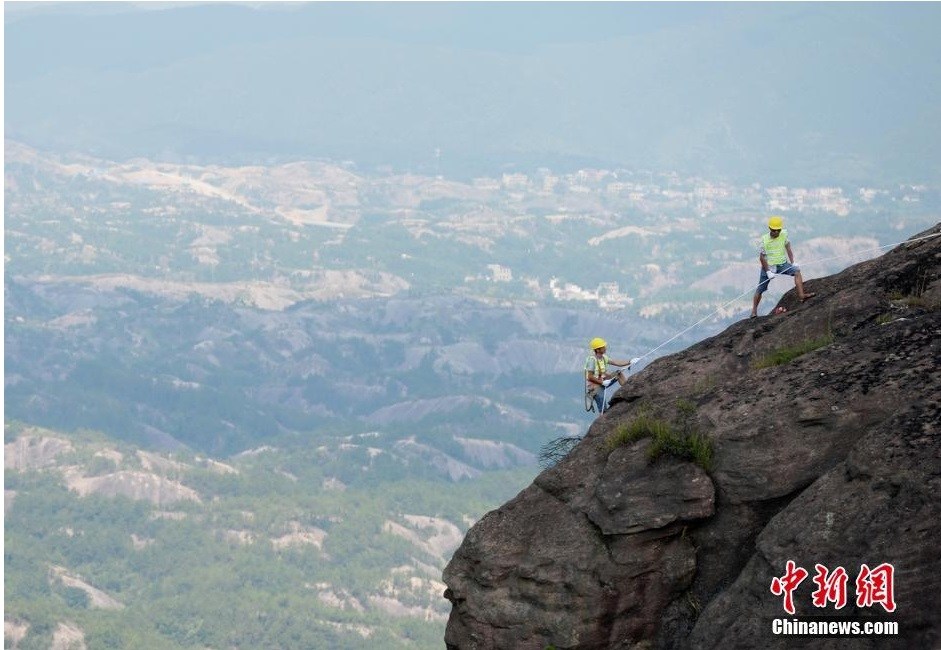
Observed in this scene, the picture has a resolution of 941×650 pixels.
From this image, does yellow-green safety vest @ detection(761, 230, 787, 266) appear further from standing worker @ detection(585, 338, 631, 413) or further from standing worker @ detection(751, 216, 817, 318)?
standing worker @ detection(585, 338, 631, 413)

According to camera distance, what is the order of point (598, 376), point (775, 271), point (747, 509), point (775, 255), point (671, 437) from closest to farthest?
point (747, 509) → point (671, 437) → point (598, 376) → point (775, 255) → point (775, 271)

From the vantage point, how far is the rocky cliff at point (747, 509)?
17781 mm

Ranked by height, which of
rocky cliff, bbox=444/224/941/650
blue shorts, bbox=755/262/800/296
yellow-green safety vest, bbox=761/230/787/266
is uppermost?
yellow-green safety vest, bbox=761/230/787/266

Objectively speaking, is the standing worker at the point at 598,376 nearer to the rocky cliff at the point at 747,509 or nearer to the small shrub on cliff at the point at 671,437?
the rocky cliff at the point at 747,509

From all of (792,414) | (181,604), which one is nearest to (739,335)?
(792,414)

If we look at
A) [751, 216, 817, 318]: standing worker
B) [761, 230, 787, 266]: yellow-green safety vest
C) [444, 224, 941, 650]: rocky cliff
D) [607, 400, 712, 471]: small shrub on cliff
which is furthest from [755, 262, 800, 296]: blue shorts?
[607, 400, 712, 471]: small shrub on cliff

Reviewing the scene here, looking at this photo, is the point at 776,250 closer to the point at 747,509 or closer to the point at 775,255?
the point at 775,255

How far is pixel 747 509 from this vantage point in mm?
20062

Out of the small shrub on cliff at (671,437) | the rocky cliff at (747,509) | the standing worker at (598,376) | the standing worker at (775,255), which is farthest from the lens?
the standing worker at (598,376)

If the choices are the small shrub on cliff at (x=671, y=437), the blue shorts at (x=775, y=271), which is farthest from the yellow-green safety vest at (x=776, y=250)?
the small shrub on cliff at (x=671, y=437)

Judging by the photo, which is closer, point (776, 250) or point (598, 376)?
point (598, 376)

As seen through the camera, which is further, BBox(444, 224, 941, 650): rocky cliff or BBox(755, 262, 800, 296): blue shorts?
BBox(755, 262, 800, 296): blue shorts

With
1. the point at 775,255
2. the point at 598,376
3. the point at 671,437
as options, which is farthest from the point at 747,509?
→ the point at 775,255

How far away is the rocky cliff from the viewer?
17.8 m
